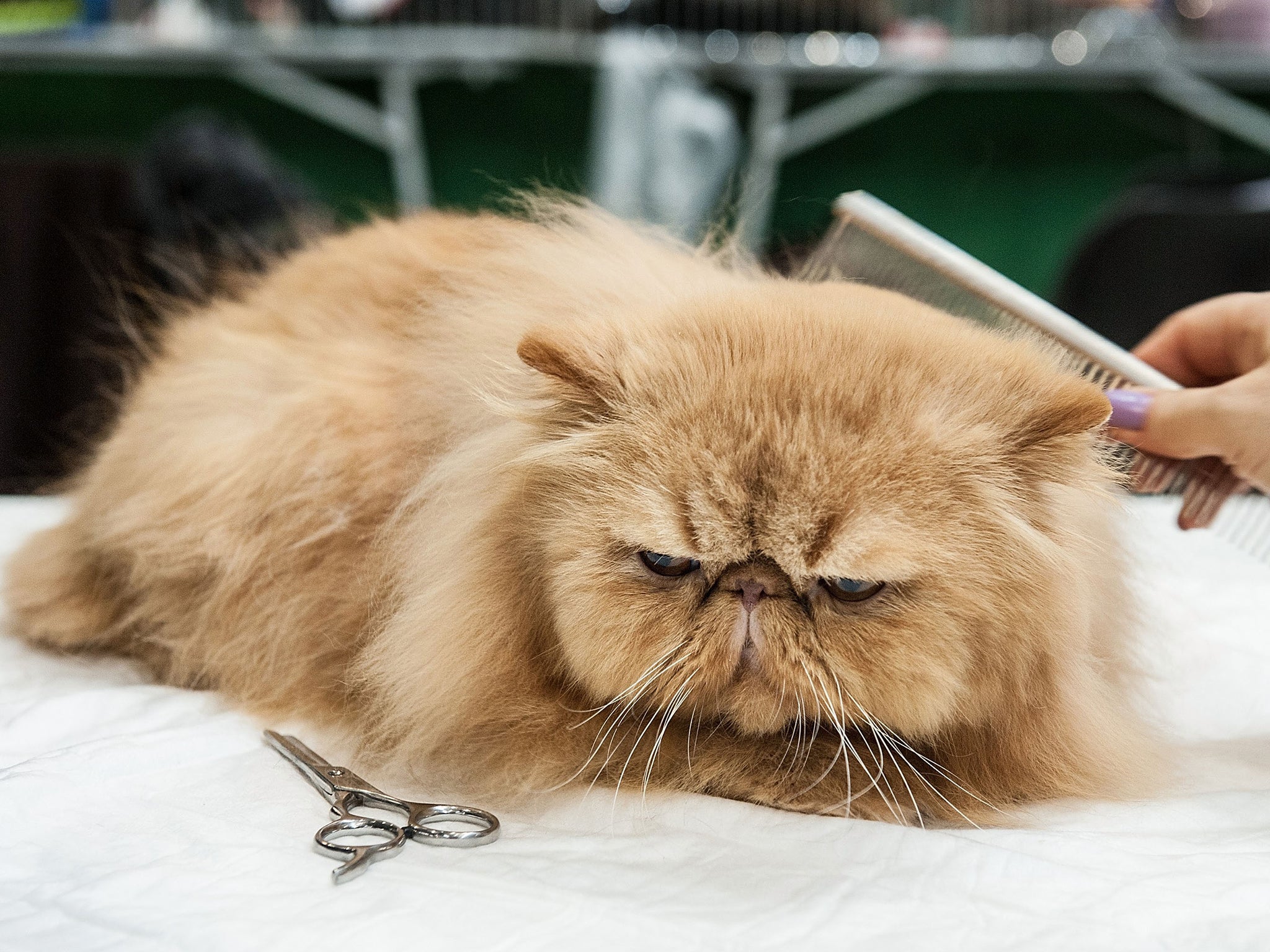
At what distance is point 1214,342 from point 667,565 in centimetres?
72

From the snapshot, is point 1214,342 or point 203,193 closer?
point 1214,342

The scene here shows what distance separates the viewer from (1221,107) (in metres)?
3.69

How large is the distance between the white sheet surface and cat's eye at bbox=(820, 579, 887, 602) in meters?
0.19

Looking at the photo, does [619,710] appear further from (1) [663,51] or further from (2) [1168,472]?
(1) [663,51]

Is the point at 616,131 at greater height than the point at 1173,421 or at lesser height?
greater

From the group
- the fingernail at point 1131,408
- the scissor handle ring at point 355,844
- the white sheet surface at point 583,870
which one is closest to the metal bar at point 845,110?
the fingernail at point 1131,408

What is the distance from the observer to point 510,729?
0.95 m

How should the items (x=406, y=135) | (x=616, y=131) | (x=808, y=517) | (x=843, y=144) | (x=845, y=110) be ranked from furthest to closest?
(x=843, y=144), (x=845, y=110), (x=406, y=135), (x=616, y=131), (x=808, y=517)

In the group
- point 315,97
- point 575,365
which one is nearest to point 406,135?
point 315,97

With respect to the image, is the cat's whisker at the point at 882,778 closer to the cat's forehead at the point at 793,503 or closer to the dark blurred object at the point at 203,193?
the cat's forehead at the point at 793,503

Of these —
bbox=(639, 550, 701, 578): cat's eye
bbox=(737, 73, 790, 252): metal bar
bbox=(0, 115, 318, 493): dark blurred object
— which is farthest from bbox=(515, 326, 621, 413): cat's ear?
bbox=(737, 73, 790, 252): metal bar

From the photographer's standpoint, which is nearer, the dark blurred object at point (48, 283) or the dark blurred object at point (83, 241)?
the dark blurred object at point (83, 241)

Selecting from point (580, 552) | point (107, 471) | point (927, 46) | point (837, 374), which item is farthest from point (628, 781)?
point (927, 46)

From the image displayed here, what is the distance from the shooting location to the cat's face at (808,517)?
0.80m
